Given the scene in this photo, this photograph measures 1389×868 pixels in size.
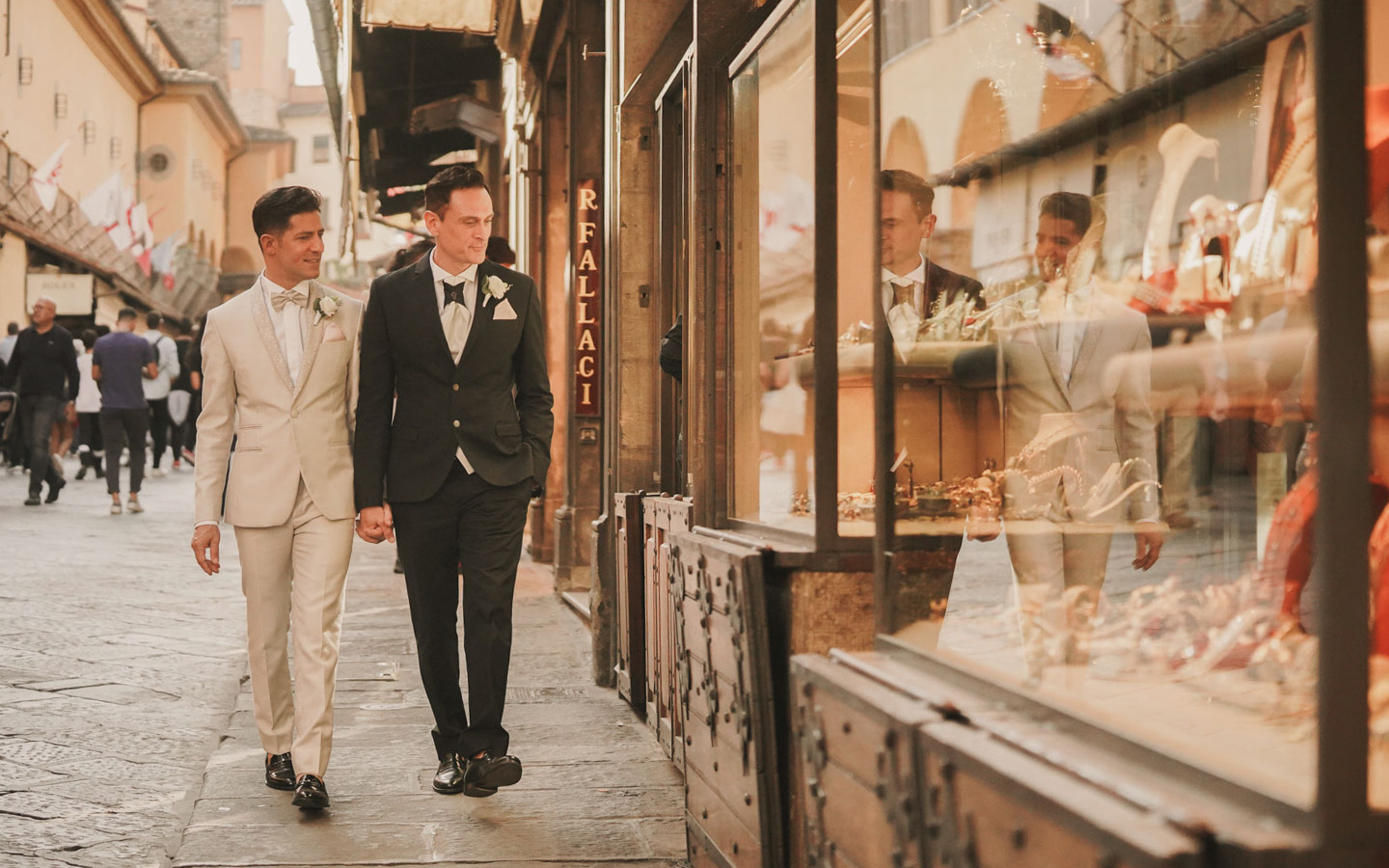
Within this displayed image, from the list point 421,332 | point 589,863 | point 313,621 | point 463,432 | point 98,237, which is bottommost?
point 589,863

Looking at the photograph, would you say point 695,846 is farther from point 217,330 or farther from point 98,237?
point 98,237

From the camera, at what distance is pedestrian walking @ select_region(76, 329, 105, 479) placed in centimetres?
1652

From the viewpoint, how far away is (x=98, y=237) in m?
32.6

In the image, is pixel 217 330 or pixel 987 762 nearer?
pixel 987 762

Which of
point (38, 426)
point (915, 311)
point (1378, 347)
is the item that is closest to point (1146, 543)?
point (915, 311)

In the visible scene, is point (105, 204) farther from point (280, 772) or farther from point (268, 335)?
point (280, 772)

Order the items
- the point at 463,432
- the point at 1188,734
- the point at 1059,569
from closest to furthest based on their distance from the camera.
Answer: the point at 1188,734 → the point at 1059,569 → the point at 463,432

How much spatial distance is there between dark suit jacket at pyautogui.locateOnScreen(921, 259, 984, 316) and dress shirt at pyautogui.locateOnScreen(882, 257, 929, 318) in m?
0.02

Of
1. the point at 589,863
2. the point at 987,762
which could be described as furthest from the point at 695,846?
the point at 987,762

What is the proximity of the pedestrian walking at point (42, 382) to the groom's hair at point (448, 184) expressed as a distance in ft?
35.4

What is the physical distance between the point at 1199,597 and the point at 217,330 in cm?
287

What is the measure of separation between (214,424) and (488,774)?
1.28 meters

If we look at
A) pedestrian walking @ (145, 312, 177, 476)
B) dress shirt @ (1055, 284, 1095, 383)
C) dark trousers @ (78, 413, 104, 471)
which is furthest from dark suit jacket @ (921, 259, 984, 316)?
dark trousers @ (78, 413, 104, 471)

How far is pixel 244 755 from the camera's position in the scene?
474cm
